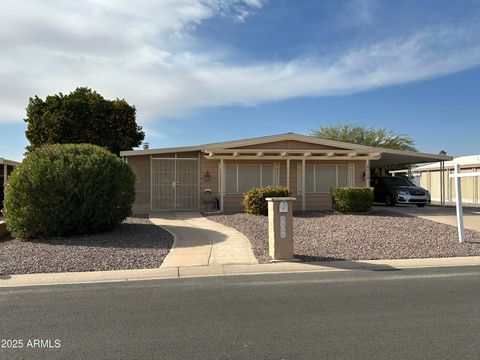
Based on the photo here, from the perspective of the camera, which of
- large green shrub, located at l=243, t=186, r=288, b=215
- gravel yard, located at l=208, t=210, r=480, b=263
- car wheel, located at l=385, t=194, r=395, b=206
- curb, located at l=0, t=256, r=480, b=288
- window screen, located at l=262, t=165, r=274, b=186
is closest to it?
curb, located at l=0, t=256, r=480, b=288

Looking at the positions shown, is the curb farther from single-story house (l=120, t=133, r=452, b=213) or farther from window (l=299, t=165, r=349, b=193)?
window (l=299, t=165, r=349, b=193)

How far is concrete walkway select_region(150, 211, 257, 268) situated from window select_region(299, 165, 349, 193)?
5706 mm

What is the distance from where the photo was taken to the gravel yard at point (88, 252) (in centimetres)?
831

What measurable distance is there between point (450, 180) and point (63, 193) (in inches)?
1019

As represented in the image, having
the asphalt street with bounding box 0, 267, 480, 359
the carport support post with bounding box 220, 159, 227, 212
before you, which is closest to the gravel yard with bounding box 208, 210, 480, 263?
the asphalt street with bounding box 0, 267, 480, 359

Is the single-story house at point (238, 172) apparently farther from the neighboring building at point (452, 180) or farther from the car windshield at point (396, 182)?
the neighboring building at point (452, 180)

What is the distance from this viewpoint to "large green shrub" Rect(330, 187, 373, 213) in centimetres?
1573

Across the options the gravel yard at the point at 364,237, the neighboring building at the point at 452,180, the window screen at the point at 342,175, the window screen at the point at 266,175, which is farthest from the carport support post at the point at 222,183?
the neighboring building at the point at 452,180

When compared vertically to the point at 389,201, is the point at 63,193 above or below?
above

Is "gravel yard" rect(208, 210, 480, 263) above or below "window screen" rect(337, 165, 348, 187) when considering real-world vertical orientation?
below

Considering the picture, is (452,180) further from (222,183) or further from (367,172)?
(222,183)

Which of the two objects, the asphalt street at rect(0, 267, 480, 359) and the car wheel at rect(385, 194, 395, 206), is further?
the car wheel at rect(385, 194, 395, 206)

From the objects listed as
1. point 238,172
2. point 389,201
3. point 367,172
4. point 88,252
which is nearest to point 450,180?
point 389,201

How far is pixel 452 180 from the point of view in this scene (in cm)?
2909
